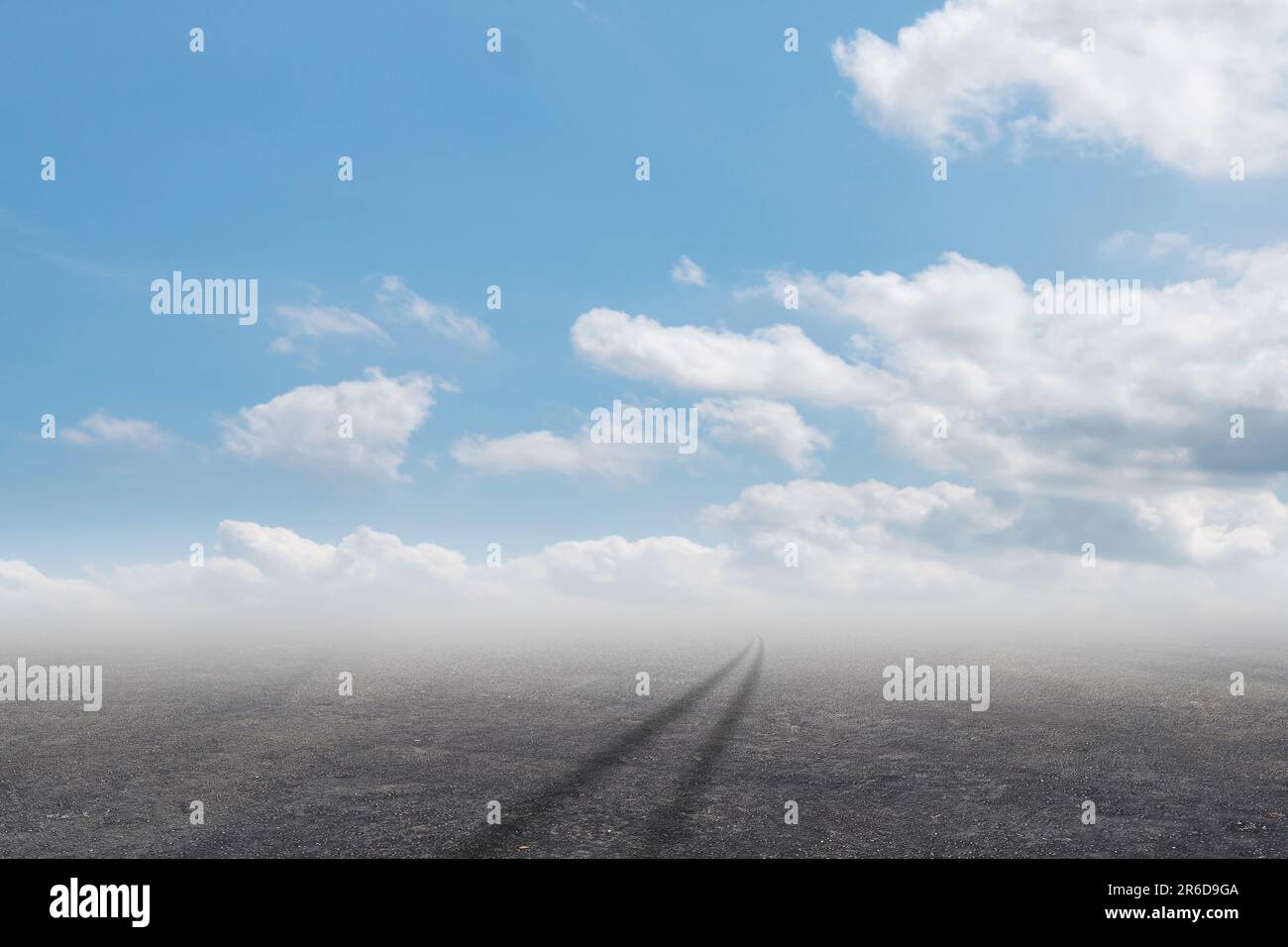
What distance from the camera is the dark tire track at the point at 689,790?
14172mm

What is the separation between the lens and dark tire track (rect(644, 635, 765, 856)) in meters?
14.2

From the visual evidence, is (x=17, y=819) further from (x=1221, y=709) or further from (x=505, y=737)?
(x=1221, y=709)

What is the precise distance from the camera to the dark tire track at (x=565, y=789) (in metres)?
13.8

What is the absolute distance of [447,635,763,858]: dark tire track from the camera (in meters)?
13.8

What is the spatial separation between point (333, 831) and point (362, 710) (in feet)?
62.1

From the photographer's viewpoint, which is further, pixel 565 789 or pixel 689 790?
pixel 565 789

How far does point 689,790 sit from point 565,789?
8.64ft

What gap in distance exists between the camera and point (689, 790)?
695 inches

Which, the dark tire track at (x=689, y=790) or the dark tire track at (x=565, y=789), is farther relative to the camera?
the dark tire track at (x=689, y=790)

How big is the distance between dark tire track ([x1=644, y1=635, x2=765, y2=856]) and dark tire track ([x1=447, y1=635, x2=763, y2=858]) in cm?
182

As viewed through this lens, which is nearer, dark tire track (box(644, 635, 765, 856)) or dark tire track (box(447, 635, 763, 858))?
dark tire track (box(447, 635, 763, 858))

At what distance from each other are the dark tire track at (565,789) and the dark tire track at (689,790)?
5.96 feet
